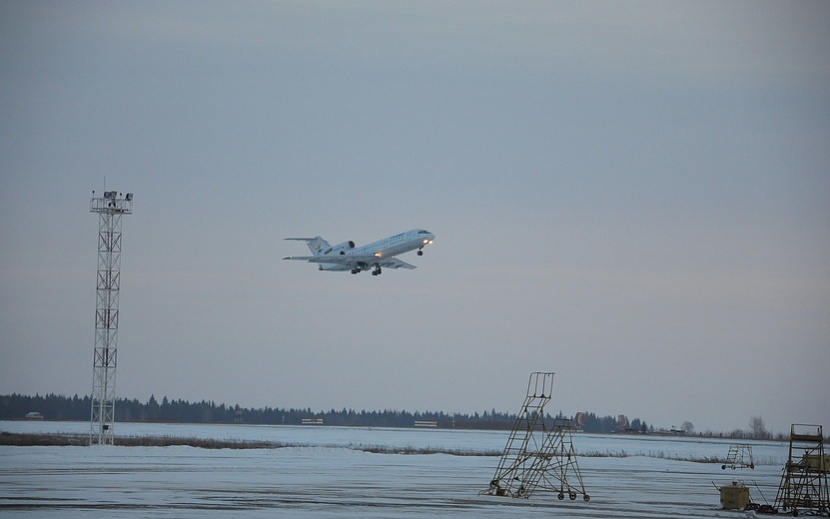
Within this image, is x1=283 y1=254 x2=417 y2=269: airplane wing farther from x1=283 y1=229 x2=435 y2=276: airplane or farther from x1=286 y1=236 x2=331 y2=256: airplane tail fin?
x1=286 y1=236 x2=331 y2=256: airplane tail fin

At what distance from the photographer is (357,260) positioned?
96.6 metres

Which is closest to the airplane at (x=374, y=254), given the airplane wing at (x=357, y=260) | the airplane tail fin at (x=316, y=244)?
the airplane wing at (x=357, y=260)

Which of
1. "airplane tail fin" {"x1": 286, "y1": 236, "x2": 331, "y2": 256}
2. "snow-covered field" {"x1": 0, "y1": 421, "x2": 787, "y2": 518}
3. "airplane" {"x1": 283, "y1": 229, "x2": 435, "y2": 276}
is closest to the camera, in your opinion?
"snow-covered field" {"x1": 0, "y1": 421, "x2": 787, "y2": 518}

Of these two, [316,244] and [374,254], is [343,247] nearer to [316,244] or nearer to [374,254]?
[374,254]

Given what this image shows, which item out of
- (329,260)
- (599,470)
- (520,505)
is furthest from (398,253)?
(520,505)

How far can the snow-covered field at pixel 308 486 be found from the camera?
3988cm

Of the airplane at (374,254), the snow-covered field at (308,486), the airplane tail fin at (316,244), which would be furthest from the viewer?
the airplane tail fin at (316,244)

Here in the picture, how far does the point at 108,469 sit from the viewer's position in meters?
Answer: 60.2

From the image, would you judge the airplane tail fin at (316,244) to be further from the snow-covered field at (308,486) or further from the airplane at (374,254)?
the snow-covered field at (308,486)

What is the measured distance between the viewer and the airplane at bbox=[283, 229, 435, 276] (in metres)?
89.9

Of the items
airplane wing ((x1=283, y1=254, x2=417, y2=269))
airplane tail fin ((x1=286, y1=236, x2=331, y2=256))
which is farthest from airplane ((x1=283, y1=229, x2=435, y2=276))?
airplane tail fin ((x1=286, y1=236, x2=331, y2=256))

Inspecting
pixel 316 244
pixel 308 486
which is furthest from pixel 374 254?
pixel 308 486

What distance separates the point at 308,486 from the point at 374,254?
44352 mm

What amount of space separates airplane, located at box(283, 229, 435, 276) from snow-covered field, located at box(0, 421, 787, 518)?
18501 millimetres
